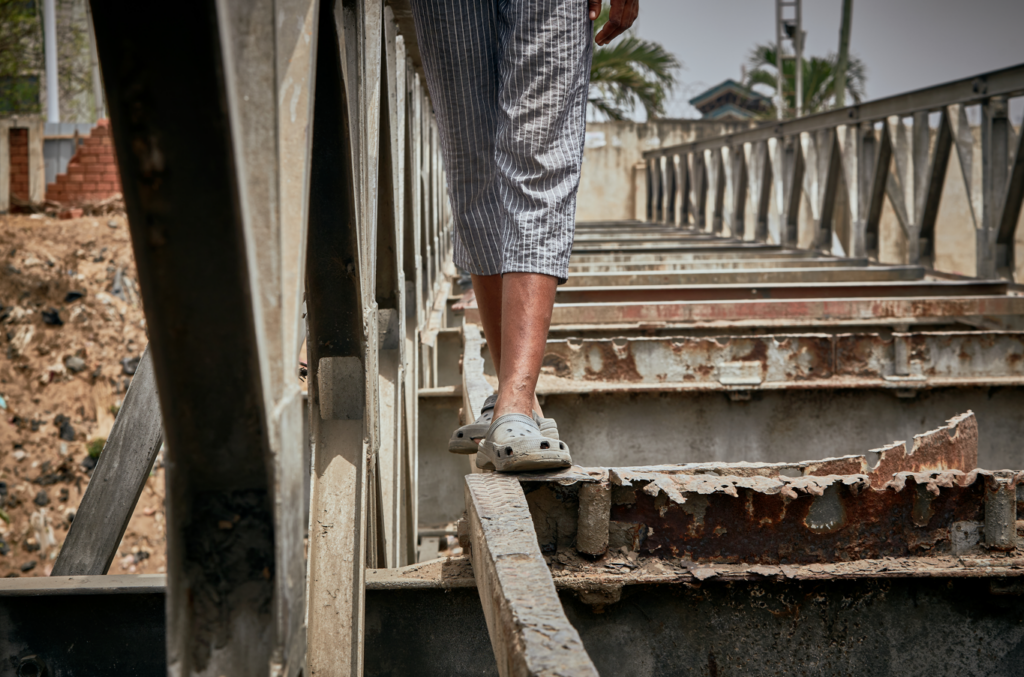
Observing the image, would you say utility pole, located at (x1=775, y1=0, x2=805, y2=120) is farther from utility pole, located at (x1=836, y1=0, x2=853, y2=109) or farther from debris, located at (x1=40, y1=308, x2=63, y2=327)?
debris, located at (x1=40, y1=308, x2=63, y2=327)

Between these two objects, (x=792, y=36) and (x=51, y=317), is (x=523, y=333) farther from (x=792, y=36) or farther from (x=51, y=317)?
(x=792, y=36)

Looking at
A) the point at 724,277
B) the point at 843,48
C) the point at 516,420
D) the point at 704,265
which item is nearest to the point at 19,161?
the point at 704,265

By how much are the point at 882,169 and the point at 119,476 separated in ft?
25.3

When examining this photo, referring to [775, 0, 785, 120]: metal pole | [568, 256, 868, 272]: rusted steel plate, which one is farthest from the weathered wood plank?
[775, 0, 785, 120]: metal pole

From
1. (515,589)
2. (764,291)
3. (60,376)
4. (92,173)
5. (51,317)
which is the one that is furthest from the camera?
(92,173)

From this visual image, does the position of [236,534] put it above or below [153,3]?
below

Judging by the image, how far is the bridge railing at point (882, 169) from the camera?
6355mm

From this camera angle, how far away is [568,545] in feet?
5.65

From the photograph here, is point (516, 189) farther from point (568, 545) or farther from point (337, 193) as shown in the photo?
point (568, 545)

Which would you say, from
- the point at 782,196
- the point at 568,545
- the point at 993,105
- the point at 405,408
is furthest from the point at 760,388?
the point at 782,196

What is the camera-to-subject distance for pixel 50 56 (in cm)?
1215

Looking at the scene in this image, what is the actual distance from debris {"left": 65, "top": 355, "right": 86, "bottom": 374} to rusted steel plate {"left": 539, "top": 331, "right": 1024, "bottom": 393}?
5993 millimetres

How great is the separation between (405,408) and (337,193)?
144cm

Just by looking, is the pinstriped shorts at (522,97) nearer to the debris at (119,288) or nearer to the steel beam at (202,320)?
the steel beam at (202,320)
